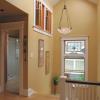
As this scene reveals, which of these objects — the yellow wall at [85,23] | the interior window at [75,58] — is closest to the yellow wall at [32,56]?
the interior window at [75,58]

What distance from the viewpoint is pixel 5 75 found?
6.07m

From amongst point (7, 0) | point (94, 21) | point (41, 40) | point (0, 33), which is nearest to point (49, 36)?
point (41, 40)

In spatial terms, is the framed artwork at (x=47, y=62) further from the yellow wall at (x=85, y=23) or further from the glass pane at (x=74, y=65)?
the glass pane at (x=74, y=65)

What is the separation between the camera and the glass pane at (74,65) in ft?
27.7

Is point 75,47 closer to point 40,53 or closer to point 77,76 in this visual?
point 77,76

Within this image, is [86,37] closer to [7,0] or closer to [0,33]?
[0,33]

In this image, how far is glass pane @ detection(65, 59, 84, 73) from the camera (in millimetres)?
8455

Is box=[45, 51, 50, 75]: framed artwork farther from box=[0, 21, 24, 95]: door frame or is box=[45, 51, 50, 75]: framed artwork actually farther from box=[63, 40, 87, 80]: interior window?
box=[0, 21, 24, 95]: door frame

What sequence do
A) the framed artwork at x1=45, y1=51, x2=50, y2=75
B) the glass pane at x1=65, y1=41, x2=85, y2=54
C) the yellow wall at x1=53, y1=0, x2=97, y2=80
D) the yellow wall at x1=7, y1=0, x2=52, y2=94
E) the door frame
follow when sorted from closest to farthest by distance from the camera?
the yellow wall at x1=7, y1=0, x2=52, y2=94 < the door frame < the framed artwork at x1=45, y1=51, x2=50, y2=75 < the yellow wall at x1=53, y1=0, x2=97, y2=80 < the glass pane at x1=65, y1=41, x2=85, y2=54

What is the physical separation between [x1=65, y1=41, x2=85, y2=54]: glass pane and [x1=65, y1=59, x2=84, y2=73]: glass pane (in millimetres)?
419

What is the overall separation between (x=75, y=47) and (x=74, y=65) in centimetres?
84

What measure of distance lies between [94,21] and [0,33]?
4237 millimetres

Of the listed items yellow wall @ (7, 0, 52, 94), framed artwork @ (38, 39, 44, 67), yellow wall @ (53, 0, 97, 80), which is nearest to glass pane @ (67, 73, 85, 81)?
yellow wall @ (53, 0, 97, 80)

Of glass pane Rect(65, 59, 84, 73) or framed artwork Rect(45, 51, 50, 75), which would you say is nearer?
framed artwork Rect(45, 51, 50, 75)
